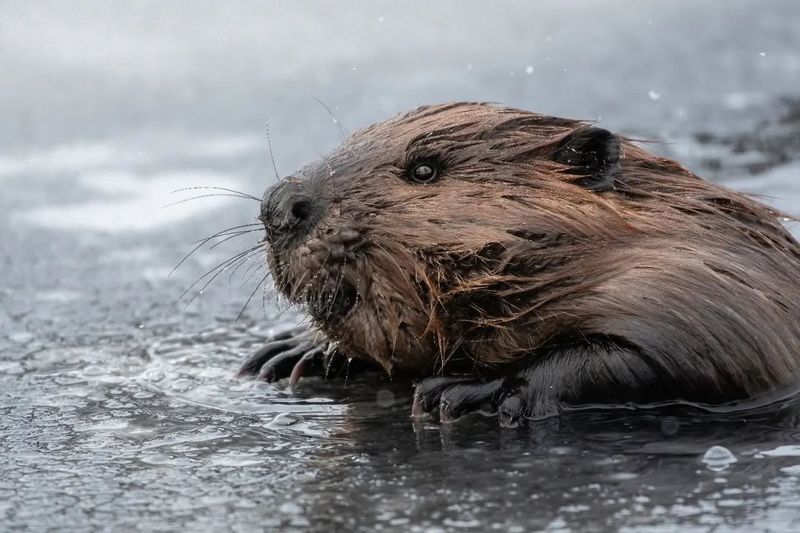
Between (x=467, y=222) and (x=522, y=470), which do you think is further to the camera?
(x=467, y=222)

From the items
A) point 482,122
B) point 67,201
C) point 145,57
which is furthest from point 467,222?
point 145,57

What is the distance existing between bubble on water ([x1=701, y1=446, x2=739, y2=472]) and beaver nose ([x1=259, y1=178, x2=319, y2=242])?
4.40 feet

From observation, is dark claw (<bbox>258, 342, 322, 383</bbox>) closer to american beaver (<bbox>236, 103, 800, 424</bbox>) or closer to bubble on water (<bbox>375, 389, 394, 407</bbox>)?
bubble on water (<bbox>375, 389, 394, 407</bbox>)

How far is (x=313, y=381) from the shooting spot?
4.71m

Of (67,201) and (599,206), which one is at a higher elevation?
(67,201)

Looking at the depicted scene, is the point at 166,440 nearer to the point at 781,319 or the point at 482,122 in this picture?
the point at 482,122

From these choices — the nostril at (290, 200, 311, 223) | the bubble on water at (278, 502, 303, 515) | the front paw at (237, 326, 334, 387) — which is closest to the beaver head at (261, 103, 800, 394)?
the nostril at (290, 200, 311, 223)

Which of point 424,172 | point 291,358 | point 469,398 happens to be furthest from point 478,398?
point 291,358

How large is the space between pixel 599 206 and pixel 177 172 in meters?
4.68

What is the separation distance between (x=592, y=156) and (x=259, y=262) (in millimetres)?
1107

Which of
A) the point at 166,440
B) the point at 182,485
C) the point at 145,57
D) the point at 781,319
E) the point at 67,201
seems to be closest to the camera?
the point at 182,485

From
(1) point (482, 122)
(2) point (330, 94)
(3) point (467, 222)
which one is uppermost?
(2) point (330, 94)

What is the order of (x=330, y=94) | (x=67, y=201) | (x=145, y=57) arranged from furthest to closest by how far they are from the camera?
1. (x=145, y=57)
2. (x=330, y=94)
3. (x=67, y=201)

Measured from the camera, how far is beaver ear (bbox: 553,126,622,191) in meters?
4.25
